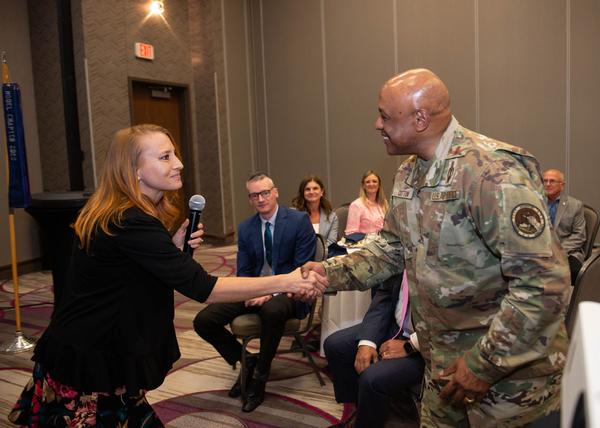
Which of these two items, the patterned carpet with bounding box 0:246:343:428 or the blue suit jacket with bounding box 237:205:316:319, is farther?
the blue suit jacket with bounding box 237:205:316:319

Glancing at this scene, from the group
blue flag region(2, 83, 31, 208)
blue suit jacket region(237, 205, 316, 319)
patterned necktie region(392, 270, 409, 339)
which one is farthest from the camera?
blue flag region(2, 83, 31, 208)

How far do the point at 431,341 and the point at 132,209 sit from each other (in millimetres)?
1053

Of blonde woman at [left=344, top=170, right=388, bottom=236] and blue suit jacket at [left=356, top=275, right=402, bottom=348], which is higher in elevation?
blonde woman at [left=344, top=170, right=388, bottom=236]

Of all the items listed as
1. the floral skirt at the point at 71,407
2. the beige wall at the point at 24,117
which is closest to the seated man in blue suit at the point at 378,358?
the floral skirt at the point at 71,407

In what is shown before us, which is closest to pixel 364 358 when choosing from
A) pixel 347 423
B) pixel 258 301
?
pixel 347 423

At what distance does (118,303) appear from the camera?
5.50 feet

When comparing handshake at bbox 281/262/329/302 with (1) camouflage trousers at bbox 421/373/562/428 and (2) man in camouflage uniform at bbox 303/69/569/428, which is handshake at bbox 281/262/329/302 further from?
(1) camouflage trousers at bbox 421/373/562/428

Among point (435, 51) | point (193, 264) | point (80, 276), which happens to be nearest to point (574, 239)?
point (435, 51)

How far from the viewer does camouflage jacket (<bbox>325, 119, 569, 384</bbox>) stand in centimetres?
140

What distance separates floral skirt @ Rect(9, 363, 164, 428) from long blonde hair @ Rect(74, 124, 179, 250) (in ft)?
1.63

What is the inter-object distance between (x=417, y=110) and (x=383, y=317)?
1442 millimetres

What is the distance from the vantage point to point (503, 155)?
1.52 meters

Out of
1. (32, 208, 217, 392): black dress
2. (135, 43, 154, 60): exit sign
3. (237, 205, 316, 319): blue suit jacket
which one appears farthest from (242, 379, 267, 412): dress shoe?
(135, 43, 154, 60): exit sign

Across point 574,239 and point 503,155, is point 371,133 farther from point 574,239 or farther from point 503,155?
point 503,155
